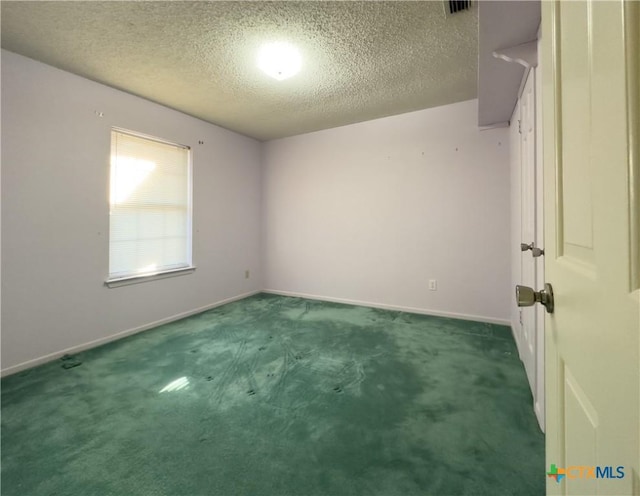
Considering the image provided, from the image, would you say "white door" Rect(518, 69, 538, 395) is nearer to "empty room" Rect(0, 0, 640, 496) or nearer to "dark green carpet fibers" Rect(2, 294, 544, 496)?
"empty room" Rect(0, 0, 640, 496)

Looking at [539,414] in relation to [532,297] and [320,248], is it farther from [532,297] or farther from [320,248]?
[320,248]

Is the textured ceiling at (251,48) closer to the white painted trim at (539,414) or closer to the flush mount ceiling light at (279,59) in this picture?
the flush mount ceiling light at (279,59)

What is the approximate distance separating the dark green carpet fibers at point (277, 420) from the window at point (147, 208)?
886 millimetres

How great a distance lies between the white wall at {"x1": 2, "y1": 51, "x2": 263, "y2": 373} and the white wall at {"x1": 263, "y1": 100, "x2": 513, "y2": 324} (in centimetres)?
165

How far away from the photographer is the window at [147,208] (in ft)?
9.62

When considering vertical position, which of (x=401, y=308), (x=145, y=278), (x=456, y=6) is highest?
(x=456, y=6)

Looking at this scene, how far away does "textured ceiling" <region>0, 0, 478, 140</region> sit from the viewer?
6.08 ft

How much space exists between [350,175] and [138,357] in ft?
10.4

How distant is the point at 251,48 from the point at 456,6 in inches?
56.6

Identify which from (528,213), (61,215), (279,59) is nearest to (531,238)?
(528,213)

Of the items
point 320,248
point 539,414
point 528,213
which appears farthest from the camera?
point 320,248

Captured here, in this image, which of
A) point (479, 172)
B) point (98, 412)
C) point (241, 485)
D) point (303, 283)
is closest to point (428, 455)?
point (241, 485)

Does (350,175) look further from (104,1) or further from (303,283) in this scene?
(104,1)

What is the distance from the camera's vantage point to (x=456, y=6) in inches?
71.2
